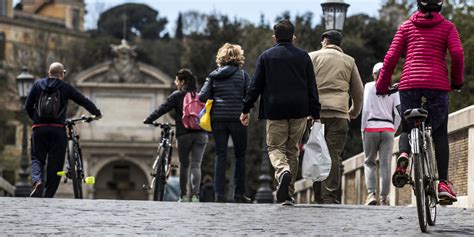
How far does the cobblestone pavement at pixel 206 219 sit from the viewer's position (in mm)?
12742

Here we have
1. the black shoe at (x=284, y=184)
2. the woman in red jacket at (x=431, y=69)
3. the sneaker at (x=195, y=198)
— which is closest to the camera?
the woman in red jacket at (x=431, y=69)

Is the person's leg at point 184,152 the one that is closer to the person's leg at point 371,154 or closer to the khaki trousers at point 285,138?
the person's leg at point 371,154

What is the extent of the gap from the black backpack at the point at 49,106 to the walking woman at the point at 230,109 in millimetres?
1775

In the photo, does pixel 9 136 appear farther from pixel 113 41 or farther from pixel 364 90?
pixel 364 90

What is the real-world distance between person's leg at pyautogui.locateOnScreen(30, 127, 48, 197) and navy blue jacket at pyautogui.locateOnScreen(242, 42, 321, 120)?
3.79 meters

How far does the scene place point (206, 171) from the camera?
7506 cm

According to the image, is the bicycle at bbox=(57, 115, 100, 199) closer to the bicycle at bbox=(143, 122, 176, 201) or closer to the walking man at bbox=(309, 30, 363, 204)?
the bicycle at bbox=(143, 122, 176, 201)

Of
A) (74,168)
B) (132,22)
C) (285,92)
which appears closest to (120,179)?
(74,168)

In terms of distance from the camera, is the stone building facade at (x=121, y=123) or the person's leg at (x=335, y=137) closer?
the person's leg at (x=335, y=137)

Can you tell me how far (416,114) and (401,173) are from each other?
654 mm

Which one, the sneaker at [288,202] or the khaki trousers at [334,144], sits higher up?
the khaki trousers at [334,144]

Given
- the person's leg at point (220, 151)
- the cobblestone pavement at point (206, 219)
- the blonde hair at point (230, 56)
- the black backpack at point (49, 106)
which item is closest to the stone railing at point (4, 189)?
the black backpack at point (49, 106)

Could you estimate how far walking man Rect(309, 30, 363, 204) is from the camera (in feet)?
59.0

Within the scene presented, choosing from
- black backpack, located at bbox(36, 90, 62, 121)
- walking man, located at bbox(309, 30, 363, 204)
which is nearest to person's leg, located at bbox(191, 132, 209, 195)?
black backpack, located at bbox(36, 90, 62, 121)
